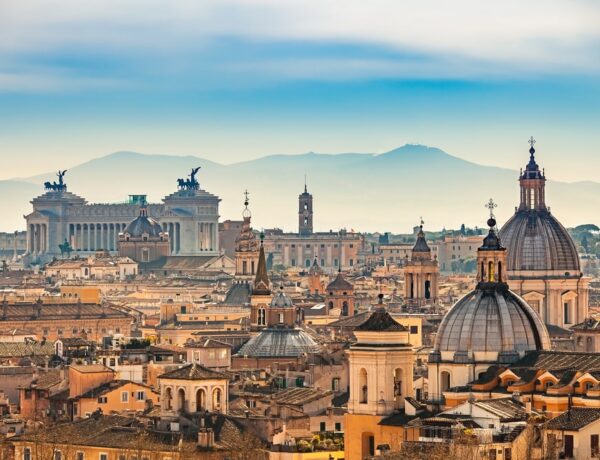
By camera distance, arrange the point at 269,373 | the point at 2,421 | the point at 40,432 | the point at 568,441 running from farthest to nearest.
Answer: the point at 269,373, the point at 2,421, the point at 40,432, the point at 568,441

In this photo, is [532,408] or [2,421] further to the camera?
[2,421]

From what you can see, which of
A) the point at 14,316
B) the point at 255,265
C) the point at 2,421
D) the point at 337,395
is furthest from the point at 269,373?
the point at 255,265

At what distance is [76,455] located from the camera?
252 ft

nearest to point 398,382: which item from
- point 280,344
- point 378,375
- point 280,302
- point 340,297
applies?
point 378,375

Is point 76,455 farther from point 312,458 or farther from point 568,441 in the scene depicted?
point 568,441

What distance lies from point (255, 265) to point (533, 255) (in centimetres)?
4252

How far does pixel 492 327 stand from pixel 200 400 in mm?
8353

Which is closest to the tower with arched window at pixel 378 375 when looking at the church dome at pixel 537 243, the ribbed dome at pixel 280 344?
the ribbed dome at pixel 280 344

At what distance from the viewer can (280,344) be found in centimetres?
11362

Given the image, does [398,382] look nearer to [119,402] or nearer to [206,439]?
[206,439]

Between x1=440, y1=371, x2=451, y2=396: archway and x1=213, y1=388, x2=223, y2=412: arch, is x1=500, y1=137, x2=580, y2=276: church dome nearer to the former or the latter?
x1=213, y1=388, x2=223, y2=412: arch

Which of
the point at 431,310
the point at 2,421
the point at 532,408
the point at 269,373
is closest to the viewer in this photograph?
the point at 532,408

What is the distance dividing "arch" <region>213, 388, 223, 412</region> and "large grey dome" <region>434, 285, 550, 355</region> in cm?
643

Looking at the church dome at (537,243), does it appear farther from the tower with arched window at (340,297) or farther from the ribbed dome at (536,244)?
the tower with arched window at (340,297)
